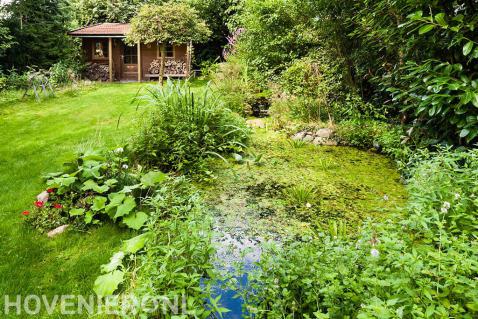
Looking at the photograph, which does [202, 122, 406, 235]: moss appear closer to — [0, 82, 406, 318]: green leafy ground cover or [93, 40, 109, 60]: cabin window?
[0, 82, 406, 318]: green leafy ground cover

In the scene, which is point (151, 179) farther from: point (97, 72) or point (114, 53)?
point (114, 53)

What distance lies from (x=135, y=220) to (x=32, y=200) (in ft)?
4.35

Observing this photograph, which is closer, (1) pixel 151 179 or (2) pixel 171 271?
(2) pixel 171 271

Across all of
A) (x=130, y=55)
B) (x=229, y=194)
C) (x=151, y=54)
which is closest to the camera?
(x=229, y=194)

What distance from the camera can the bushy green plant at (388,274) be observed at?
3.74ft

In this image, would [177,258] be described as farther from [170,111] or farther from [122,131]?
[122,131]

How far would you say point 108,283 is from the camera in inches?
70.7

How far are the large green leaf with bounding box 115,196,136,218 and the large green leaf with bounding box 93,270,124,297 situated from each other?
618 mm

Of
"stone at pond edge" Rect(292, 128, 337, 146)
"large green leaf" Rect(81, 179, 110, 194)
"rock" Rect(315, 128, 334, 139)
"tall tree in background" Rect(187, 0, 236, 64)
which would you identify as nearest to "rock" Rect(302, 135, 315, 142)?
"stone at pond edge" Rect(292, 128, 337, 146)

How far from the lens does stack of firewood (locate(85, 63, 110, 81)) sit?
1429 centimetres

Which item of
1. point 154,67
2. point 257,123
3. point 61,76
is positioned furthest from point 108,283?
point 154,67

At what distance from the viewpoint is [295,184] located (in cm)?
328

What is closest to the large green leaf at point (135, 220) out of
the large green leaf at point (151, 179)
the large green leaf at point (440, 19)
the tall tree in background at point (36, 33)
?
the large green leaf at point (151, 179)

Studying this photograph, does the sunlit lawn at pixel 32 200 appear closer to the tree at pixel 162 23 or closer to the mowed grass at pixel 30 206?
the mowed grass at pixel 30 206
